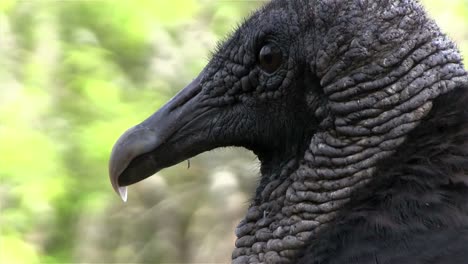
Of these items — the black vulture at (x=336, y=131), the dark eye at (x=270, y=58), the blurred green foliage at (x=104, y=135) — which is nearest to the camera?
the black vulture at (x=336, y=131)

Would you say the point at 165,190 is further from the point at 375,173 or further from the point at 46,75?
the point at 375,173

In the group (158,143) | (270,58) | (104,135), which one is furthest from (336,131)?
(104,135)

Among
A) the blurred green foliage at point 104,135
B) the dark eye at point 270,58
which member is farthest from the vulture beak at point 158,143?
the blurred green foliage at point 104,135

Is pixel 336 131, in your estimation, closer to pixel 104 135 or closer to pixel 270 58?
pixel 270 58

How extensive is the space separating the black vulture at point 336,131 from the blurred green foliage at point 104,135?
2791 millimetres

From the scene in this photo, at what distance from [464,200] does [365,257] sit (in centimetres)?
36

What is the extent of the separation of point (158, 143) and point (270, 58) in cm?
→ 53

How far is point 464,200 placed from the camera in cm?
269

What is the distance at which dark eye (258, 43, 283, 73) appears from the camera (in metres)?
3.22

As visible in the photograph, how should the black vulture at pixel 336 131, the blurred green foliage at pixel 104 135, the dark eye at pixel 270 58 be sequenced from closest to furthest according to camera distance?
the black vulture at pixel 336 131
the dark eye at pixel 270 58
the blurred green foliage at pixel 104 135

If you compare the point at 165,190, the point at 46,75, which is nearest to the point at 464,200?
the point at 165,190

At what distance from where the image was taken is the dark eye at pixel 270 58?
3217 millimetres

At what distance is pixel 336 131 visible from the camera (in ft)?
9.82

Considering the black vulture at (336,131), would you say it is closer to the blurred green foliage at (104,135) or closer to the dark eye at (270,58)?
the dark eye at (270,58)
